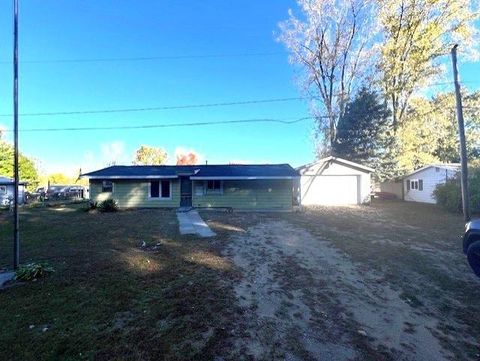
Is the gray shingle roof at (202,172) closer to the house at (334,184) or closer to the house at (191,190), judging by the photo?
the house at (191,190)

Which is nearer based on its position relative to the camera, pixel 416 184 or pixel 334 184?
pixel 334 184

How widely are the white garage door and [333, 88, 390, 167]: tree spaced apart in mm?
3990

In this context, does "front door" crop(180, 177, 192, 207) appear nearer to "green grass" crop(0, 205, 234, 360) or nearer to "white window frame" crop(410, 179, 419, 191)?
"green grass" crop(0, 205, 234, 360)

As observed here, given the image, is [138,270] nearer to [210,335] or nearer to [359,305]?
[210,335]

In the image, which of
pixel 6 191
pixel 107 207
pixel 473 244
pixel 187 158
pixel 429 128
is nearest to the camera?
pixel 473 244

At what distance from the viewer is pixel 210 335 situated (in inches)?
148

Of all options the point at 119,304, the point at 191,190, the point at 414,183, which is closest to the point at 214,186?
the point at 191,190

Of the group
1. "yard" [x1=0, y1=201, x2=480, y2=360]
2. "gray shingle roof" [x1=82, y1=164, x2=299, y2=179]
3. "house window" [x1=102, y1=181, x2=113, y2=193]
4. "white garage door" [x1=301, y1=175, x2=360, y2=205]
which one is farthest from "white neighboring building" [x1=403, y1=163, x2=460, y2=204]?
"house window" [x1=102, y1=181, x2=113, y2=193]

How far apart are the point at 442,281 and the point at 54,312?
7.27 metres

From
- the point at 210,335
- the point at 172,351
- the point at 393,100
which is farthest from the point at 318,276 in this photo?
the point at 393,100

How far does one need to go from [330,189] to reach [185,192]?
1141 centimetres

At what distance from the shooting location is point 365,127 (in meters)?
25.4

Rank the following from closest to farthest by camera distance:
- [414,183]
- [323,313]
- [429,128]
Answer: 1. [323,313]
2. [414,183]
3. [429,128]

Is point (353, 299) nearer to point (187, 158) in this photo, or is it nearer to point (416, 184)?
point (416, 184)
